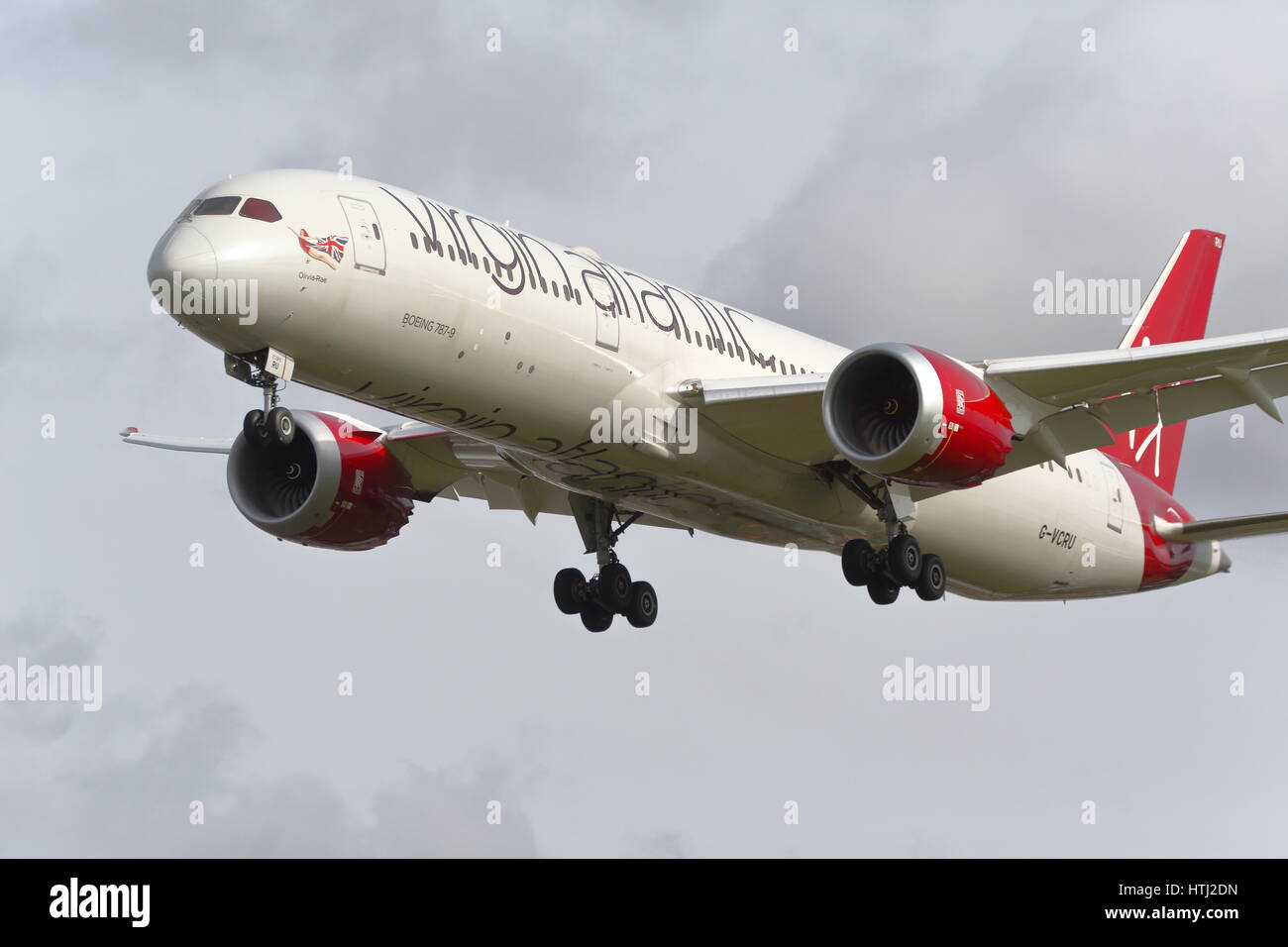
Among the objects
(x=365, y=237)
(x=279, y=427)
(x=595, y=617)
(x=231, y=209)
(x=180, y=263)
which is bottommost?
(x=595, y=617)

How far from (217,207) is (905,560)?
12860 millimetres

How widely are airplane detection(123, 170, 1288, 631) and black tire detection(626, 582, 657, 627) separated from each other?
2.0 inches

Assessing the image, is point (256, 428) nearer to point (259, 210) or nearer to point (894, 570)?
point (259, 210)

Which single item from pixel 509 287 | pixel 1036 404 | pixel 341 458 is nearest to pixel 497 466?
pixel 341 458

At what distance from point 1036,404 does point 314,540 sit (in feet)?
45.0

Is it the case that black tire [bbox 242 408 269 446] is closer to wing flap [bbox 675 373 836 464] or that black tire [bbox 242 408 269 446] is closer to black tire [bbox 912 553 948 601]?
wing flap [bbox 675 373 836 464]

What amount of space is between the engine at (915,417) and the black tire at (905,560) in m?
2.79

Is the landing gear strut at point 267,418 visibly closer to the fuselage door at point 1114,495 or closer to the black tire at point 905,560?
the black tire at point 905,560

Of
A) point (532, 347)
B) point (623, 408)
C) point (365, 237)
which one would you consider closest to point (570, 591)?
point (623, 408)

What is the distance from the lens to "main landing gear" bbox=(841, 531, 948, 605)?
29.2m

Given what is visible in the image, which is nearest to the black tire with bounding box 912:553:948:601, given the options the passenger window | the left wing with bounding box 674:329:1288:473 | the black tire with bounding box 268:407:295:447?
the left wing with bounding box 674:329:1288:473

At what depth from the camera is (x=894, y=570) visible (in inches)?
1148

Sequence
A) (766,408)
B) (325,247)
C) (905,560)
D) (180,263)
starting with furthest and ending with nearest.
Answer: (905,560) → (766,408) → (325,247) → (180,263)

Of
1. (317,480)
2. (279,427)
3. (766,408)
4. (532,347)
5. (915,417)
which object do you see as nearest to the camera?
(279,427)
